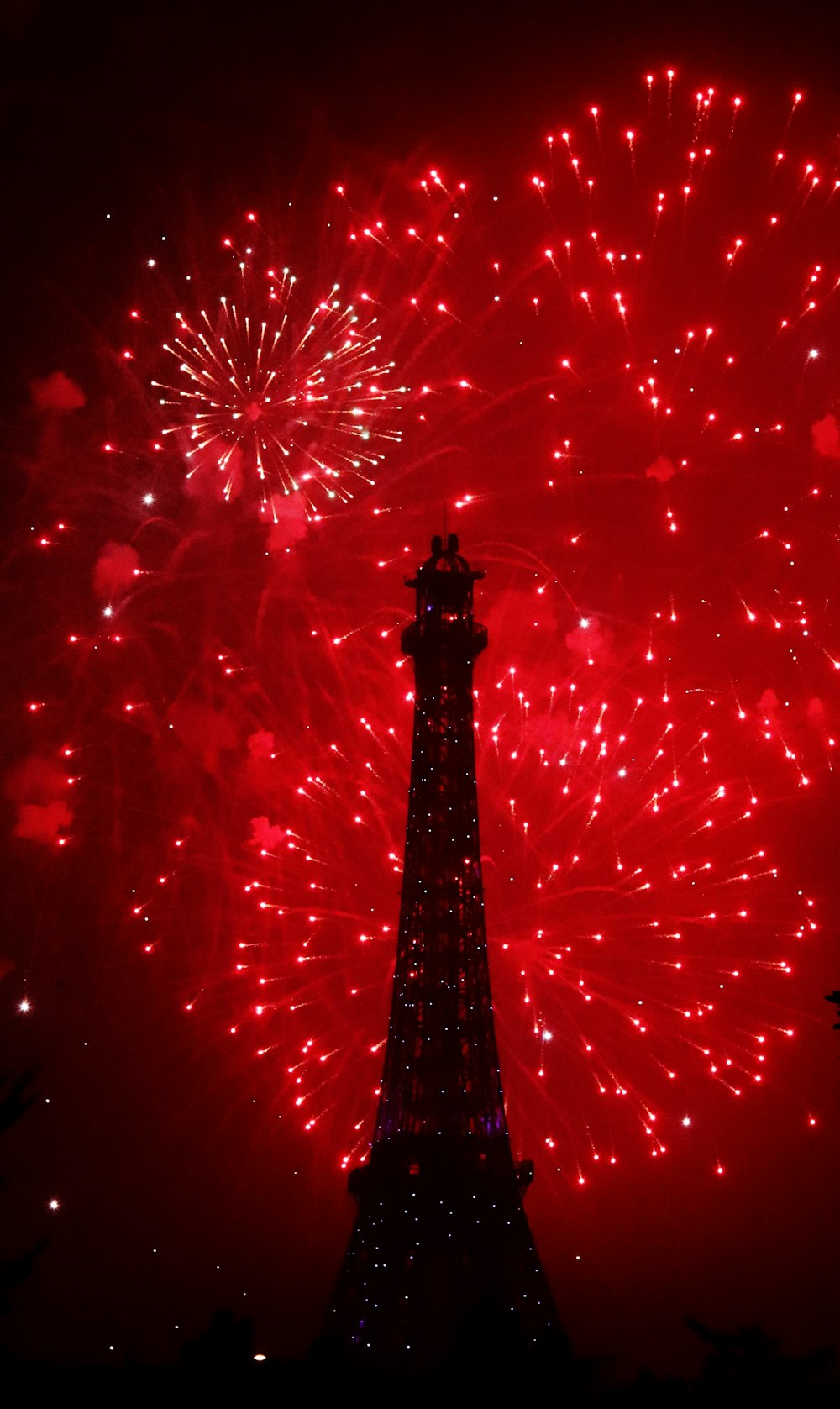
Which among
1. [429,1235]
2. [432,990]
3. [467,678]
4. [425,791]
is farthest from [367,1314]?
[467,678]

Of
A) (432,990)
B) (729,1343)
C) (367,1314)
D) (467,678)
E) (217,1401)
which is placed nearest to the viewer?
(217,1401)

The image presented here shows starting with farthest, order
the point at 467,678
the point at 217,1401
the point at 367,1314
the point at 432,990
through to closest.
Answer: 1. the point at 467,678
2. the point at 432,990
3. the point at 367,1314
4. the point at 217,1401

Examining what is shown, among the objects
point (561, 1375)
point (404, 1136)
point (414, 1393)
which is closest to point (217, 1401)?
point (414, 1393)

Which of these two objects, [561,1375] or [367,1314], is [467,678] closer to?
[367,1314]

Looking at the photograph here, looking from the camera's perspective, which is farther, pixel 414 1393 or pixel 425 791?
pixel 425 791

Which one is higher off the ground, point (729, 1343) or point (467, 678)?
point (467, 678)

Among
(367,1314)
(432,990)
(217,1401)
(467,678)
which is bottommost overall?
(217,1401)

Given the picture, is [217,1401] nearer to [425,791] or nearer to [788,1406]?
[788,1406]
